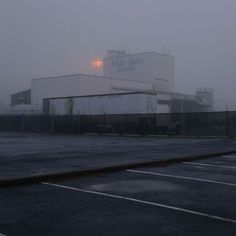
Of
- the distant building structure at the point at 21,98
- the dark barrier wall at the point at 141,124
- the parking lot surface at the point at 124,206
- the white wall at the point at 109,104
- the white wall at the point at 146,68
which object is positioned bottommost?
the parking lot surface at the point at 124,206

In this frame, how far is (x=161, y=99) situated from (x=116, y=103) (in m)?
15.0

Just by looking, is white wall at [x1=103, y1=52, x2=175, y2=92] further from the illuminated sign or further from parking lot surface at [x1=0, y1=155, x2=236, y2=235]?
parking lot surface at [x1=0, y1=155, x2=236, y2=235]

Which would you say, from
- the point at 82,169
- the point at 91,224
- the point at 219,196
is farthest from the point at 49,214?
the point at 82,169

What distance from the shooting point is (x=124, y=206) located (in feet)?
27.4

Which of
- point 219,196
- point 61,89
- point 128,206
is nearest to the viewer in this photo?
point 128,206

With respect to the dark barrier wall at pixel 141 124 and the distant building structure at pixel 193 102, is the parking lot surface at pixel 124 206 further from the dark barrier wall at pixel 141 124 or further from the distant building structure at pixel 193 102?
the distant building structure at pixel 193 102

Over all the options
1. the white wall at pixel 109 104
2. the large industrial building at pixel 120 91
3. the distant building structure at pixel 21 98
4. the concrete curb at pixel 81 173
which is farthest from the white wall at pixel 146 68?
the concrete curb at pixel 81 173

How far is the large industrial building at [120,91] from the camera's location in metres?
47.8

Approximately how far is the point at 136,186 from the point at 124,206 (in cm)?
222

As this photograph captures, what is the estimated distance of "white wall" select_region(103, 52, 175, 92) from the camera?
78.1 metres

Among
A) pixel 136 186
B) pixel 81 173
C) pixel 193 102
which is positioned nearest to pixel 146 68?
pixel 193 102

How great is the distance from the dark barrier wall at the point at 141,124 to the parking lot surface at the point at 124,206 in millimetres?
26673

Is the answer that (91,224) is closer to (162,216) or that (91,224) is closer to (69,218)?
(69,218)

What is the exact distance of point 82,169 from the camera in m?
12.6
